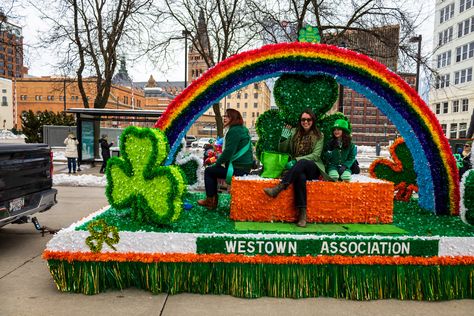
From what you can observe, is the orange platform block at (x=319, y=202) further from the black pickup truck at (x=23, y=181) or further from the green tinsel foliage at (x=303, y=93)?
the black pickup truck at (x=23, y=181)

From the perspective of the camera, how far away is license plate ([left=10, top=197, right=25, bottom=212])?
4.92 m

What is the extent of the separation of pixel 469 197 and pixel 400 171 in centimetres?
197

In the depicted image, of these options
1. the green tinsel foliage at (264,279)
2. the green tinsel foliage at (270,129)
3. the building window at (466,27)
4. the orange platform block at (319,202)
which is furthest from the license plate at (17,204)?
the building window at (466,27)

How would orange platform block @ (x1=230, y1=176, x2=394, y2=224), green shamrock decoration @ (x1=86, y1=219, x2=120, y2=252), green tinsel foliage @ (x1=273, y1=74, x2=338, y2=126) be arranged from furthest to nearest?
1. green tinsel foliage @ (x1=273, y1=74, x2=338, y2=126)
2. orange platform block @ (x1=230, y1=176, x2=394, y2=224)
3. green shamrock decoration @ (x1=86, y1=219, x2=120, y2=252)

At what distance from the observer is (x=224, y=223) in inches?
174

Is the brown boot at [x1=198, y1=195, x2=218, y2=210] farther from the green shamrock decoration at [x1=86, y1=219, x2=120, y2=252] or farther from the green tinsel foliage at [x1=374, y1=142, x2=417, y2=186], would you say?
the green tinsel foliage at [x1=374, y1=142, x2=417, y2=186]

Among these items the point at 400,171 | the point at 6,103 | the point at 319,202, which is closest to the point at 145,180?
the point at 319,202

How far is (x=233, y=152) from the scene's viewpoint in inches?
194

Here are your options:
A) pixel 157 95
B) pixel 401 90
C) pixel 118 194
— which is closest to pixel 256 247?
pixel 118 194

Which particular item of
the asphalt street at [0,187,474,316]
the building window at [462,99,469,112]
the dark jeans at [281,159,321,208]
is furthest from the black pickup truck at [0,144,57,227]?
the building window at [462,99,469,112]

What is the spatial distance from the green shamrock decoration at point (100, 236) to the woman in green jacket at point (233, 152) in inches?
59.8

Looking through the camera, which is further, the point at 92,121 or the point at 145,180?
the point at 92,121

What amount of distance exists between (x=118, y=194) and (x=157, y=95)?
4577 inches

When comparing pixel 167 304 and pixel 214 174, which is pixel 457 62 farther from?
pixel 167 304
